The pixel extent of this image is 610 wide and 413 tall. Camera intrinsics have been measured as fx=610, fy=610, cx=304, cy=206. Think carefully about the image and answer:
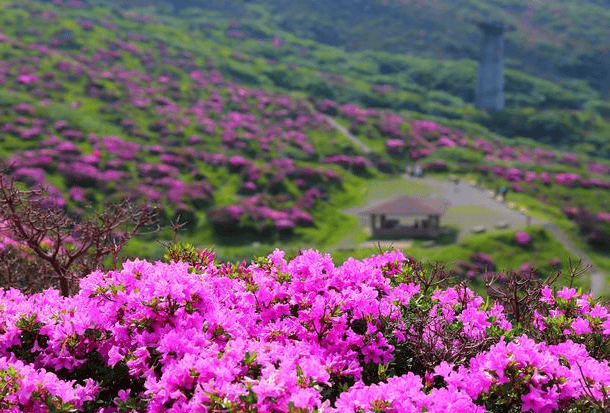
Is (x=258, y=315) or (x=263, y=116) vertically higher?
(x=258, y=315)

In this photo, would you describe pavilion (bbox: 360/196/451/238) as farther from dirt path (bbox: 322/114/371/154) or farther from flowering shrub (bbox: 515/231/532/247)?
dirt path (bbox: 322/114/371/154)

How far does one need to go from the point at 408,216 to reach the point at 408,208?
66 cm

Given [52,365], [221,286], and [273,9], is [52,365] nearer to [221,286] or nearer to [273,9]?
[221,286]

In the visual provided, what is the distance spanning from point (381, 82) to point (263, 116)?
3406 centimetres

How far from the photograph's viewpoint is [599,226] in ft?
138

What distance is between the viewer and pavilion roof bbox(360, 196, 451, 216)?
3922 centimetres

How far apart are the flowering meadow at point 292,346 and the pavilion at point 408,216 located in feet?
105

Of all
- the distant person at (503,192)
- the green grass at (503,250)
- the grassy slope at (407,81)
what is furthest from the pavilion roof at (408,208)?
the grassy slope at (407,81)

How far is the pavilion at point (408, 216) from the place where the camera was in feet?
129

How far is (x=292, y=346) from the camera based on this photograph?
566 cm

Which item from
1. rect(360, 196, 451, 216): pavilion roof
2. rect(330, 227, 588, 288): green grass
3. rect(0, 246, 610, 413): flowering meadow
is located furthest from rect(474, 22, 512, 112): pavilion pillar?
rect(0, 246, 610, 413): flowering meadow

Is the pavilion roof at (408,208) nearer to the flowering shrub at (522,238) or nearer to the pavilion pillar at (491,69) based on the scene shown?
the flowering shrub at (522,238)

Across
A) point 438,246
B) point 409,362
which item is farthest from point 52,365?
point 438,246

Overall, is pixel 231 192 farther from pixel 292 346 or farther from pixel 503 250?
pixel 292 346
